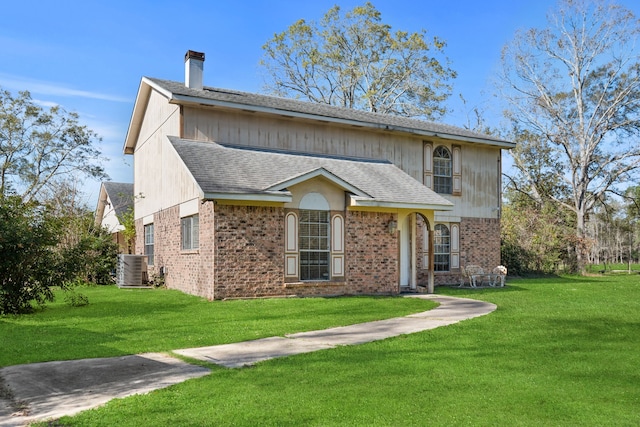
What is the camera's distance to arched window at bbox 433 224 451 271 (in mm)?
21219

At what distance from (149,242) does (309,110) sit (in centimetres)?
804

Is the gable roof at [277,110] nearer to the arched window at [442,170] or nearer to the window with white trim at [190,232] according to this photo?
the arched window at [442,170]

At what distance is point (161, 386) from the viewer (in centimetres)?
628

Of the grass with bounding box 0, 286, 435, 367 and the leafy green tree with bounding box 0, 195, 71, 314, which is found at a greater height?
the leafy green tree with bounding box 0, 195, 71, 314

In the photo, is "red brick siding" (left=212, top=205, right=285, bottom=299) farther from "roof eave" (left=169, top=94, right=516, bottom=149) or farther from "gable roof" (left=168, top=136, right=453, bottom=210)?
"roof eave" (left=169, top=94, right=516, bottom=149)

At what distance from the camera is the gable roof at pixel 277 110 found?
56.6ft

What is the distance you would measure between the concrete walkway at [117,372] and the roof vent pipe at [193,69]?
12.0 m

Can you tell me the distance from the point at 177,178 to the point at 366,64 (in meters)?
24.4

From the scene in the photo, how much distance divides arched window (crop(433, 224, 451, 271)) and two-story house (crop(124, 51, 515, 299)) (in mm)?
54

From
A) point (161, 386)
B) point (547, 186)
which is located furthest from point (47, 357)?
point (547, 186)

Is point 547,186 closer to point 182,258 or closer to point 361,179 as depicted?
point 361,179

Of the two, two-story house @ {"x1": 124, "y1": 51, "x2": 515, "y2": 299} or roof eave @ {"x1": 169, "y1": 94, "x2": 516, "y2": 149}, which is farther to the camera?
roof eave @ {"x1": 169, "y1": 94, "x2": 516, "y2": 149}

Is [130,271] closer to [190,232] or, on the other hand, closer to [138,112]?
[190,232]

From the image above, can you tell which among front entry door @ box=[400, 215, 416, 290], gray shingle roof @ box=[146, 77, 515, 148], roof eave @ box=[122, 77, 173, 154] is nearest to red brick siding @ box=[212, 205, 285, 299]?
gray shingle roof @ box=[146, 77, 515, 148]
